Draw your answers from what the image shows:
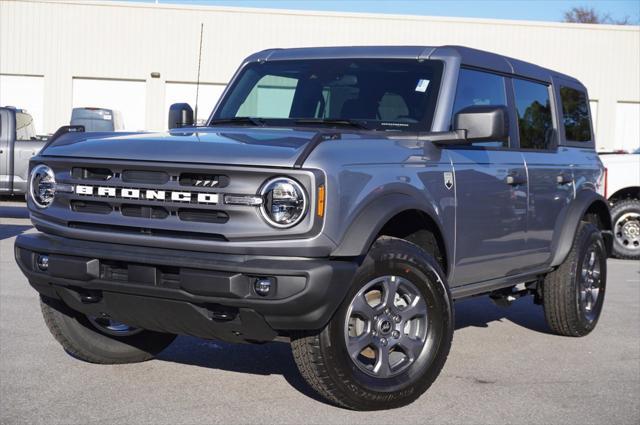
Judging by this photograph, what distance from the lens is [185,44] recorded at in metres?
32.9

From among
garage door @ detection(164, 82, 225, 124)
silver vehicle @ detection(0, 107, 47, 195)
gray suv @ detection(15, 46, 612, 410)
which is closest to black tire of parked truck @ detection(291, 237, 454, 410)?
gray suv @ detection(15, 46, 612, 410)

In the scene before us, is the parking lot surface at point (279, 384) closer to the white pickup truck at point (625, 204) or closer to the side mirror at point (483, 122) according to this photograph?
the side mirror at point (483, 122)

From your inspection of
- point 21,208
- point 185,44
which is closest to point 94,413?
point 21,208

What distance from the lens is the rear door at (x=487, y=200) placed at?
5691 millimetres

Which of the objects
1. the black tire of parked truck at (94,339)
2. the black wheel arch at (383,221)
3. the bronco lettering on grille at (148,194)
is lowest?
the black tire of parked truck at (94,339)

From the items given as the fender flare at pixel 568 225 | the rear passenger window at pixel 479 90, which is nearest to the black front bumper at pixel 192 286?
the rear passenger window at pixel 479 90

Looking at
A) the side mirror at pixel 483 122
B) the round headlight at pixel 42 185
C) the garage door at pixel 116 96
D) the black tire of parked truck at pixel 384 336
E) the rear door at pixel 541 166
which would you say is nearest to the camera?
the black tire of parked truck at pixel 384 336

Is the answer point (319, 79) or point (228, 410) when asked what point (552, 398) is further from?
point (319, 79)

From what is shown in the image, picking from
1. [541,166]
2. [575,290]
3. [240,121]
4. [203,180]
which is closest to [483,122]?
[541,166]

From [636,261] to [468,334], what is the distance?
7.51 meters

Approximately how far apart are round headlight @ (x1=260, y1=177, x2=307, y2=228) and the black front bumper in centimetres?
18

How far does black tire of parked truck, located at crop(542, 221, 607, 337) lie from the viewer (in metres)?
7.15

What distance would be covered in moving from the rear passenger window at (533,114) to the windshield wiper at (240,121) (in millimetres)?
1862

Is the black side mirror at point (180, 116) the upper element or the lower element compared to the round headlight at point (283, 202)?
upper
